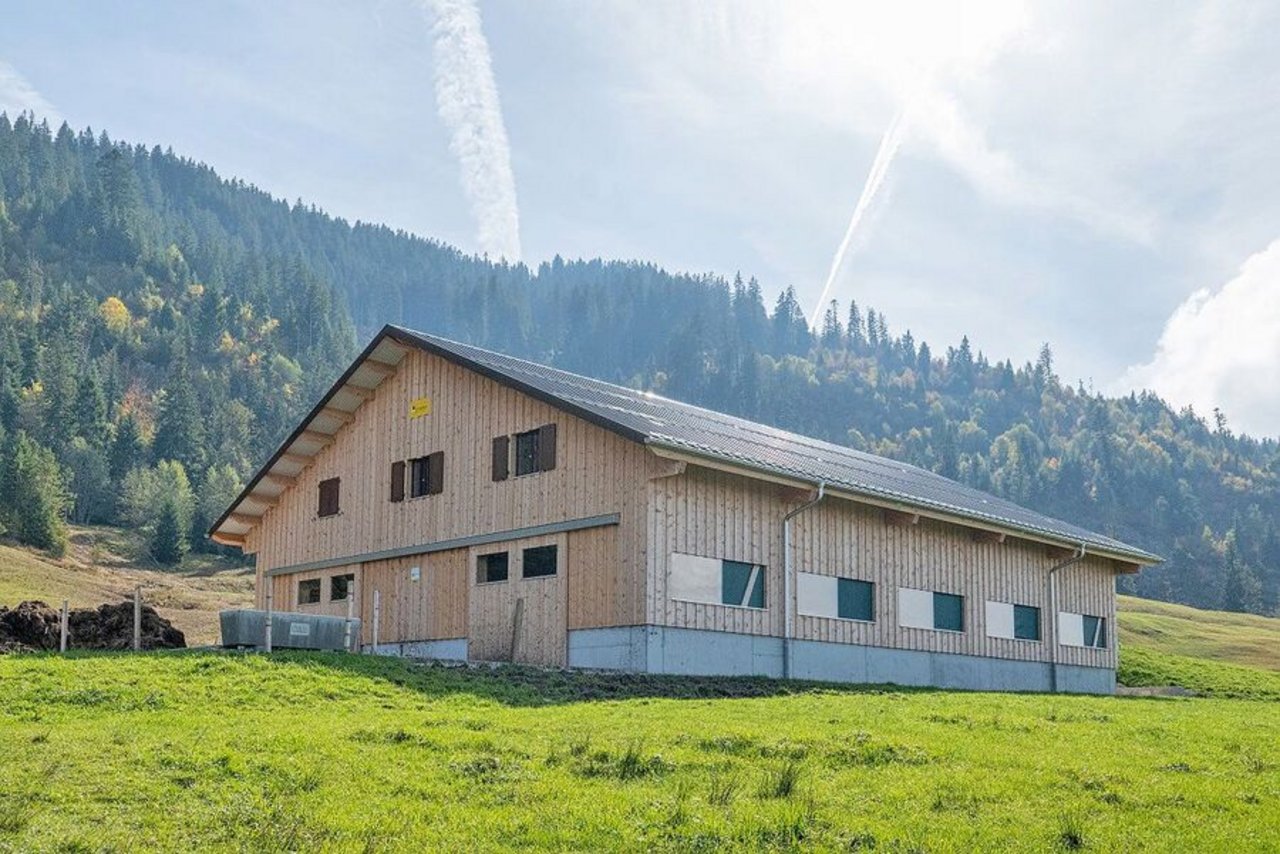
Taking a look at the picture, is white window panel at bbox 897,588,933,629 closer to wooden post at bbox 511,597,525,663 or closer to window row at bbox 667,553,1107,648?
window row at bbox 667,553,1107,648

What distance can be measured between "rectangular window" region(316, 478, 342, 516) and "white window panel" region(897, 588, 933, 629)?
600 inches

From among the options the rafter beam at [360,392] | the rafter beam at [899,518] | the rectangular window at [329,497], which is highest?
the rafter beam at [360,392]

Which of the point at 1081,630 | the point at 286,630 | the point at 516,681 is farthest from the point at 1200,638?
the point at 516,681

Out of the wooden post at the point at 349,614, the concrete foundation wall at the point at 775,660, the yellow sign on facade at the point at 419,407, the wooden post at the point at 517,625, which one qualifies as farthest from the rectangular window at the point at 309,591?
the concrete foundation wall at the point at 775,660

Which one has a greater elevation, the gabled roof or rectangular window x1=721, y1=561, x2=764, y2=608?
the gabled roof

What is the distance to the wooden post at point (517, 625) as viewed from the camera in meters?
30.2

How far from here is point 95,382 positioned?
150875 millimetres

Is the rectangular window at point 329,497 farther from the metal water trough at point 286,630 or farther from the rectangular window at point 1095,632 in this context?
the rectangular window at point 1095,632

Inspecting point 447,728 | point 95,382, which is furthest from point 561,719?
point 95,382

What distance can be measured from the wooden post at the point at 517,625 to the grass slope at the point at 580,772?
8.85 m

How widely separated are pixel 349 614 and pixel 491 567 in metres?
5.24

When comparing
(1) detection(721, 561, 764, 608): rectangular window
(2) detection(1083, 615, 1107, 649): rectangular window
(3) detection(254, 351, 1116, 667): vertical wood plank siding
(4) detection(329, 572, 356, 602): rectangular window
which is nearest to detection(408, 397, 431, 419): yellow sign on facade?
(3) detection(254, 351, 1116, 667): vertical wood plank siding

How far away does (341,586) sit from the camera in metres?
36.8

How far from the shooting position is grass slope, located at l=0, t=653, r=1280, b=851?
454 inches
